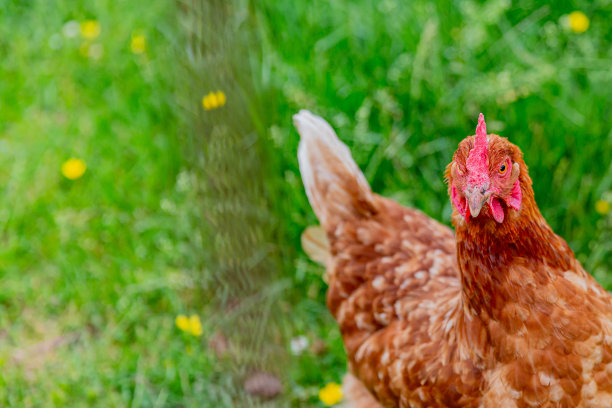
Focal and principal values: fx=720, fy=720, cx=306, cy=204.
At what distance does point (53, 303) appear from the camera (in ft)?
9.14

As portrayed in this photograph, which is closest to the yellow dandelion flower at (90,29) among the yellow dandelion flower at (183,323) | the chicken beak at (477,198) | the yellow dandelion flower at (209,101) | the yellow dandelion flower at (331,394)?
the yellow dandelion flower at (183,323)

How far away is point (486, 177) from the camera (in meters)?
1.43

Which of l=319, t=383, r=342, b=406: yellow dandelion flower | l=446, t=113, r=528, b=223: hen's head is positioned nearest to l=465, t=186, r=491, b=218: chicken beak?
l=446, t=113, r=528, b=223: hen's head

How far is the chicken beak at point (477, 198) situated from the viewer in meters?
1.41

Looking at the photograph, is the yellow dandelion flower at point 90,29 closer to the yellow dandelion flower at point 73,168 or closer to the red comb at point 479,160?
the yellow dandelion flower at point 73,168

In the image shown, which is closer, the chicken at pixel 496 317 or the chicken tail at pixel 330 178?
the chicken at pixel 496 317

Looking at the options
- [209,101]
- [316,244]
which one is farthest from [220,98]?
[316,244]

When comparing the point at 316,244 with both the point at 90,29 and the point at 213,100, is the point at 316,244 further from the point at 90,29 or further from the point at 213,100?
the point at 90,29

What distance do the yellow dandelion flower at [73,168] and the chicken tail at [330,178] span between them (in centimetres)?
128

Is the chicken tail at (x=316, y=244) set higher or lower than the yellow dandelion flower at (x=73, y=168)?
lower

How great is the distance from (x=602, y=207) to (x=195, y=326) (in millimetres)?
1467

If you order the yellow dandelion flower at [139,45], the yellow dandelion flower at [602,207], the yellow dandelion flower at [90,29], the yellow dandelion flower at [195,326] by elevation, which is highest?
the yellow dandelion flower at [90,29]

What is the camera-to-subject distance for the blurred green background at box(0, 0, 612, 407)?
2.49 m

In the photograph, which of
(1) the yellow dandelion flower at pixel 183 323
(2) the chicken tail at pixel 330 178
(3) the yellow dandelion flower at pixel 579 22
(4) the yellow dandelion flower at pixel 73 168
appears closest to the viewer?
(2) the chicken tail at pixel 330 178
